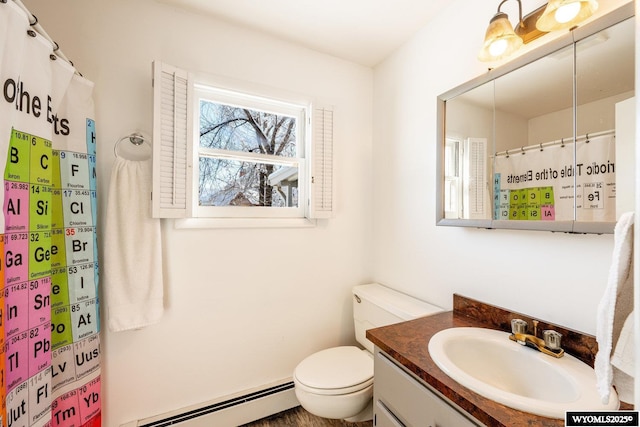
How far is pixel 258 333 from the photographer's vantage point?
5.21 ft

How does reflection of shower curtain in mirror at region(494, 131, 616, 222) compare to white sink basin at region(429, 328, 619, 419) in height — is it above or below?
above

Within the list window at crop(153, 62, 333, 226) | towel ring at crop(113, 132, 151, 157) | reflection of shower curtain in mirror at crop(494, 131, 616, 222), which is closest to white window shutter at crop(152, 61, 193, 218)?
window at crop(153, 62, 333, 226)

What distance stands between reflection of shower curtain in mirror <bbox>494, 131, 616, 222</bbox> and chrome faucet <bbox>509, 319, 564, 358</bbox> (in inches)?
15.8

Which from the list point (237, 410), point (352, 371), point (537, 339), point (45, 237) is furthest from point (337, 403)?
point (45, 237)

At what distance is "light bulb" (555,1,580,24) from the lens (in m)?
0.84

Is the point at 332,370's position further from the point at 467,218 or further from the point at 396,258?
the point at 467,218

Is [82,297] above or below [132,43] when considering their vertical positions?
below

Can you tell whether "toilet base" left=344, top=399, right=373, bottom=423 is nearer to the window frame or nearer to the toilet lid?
the toilet lid

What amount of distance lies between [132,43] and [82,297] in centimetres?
126

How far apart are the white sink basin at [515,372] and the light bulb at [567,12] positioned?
1113 mm

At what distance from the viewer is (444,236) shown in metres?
1.38

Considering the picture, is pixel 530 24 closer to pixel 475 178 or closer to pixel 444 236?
pixel 475 178

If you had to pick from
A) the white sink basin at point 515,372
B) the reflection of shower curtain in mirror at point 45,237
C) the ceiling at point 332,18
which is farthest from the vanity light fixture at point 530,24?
the reflection of shower curtain in mirror at point 45,237

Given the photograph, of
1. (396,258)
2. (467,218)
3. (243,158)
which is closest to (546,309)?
(467,218)
